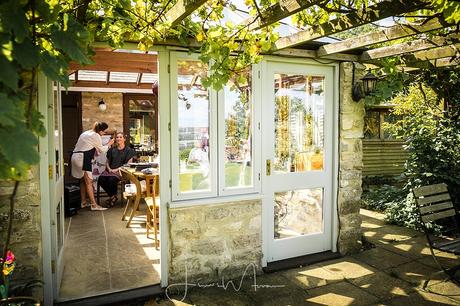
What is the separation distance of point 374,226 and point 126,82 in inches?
260

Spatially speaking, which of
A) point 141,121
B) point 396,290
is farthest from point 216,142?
point 141,121

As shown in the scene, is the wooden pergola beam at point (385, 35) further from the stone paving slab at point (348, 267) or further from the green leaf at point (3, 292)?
the green leaf at point (3, 292)

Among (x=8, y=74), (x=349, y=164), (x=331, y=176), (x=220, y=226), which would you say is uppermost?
(x=8, y=74)

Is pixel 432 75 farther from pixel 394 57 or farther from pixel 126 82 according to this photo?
pixel 126 82

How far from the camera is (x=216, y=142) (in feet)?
12.2

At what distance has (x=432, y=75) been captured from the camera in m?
5.64

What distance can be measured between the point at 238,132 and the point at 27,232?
2219 mm

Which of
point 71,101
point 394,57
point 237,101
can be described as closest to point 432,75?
point 394,57

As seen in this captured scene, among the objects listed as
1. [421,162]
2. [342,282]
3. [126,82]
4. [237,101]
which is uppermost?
[126,82]

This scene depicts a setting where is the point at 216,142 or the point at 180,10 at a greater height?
the point at 180,10

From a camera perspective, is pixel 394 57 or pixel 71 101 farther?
pixel 71 101

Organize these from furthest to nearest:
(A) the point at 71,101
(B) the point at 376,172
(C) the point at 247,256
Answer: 1. (B) the point at 376,172
2. (A) the point at 71,101
3. (C) the point at 247,256

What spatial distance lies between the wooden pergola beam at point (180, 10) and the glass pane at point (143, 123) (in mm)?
6891

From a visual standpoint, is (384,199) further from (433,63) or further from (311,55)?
(311,55)
